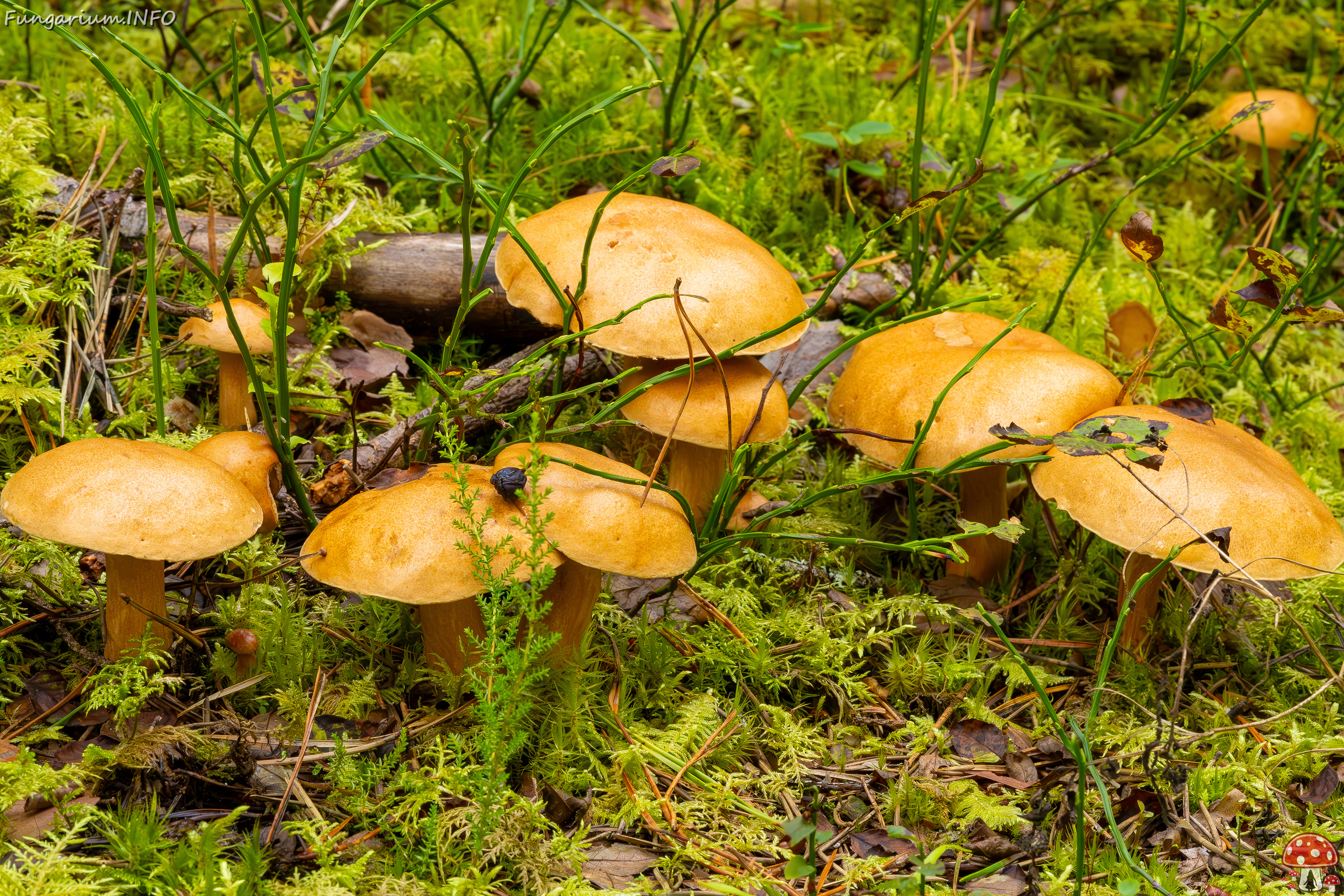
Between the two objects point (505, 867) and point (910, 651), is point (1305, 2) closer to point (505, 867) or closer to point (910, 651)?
point (910, 651)

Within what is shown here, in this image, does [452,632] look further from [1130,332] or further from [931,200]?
[1130,332]

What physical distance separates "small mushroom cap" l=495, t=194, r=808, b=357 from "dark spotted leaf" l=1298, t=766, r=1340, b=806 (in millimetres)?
1863

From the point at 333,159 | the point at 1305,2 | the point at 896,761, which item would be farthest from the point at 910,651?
the point at 1305,2

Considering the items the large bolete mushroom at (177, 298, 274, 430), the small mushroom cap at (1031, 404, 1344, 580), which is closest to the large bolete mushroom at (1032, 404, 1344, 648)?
the small mushroom cap at (1031, 404, 1344, 580)

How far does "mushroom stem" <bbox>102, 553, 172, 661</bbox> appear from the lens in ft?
7.29

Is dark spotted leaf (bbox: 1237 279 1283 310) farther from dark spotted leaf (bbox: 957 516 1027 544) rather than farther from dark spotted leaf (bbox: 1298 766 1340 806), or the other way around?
dark spotted leaf (bbox: 1298 766 1340 806)

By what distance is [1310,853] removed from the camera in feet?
7.22

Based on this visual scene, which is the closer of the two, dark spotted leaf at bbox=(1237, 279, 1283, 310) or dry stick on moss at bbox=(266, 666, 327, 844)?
dry stick on moss at bbox=(266, 666, 327, 844)

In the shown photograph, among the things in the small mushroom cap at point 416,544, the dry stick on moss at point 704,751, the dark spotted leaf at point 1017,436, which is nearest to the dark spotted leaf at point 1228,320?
the dark spotted leaf at point 1017,436

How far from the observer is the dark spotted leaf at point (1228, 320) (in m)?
2.70

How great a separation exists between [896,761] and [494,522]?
4.29ft

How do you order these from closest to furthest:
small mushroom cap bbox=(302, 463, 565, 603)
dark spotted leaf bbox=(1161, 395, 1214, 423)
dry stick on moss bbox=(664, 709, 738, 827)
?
small mushroom cap bbox=(302, 463, 565, 603)
dry stick on moss bbox=(664, 709, 738, 827)
dark spotted leaf bbox=(1161, 395, 1214, 423)

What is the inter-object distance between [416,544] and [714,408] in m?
0.98

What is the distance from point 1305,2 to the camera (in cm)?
569
